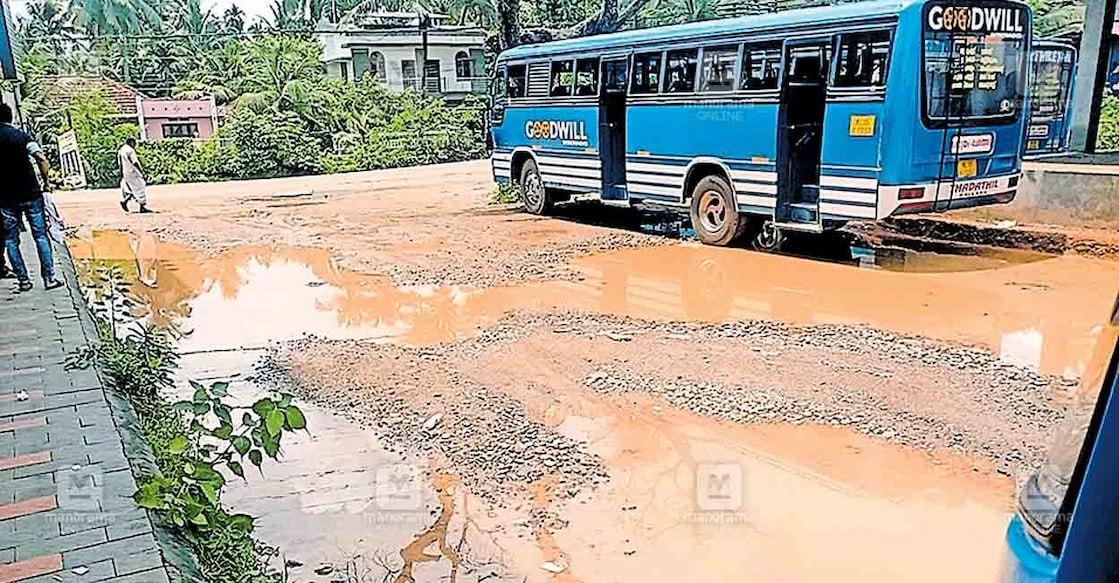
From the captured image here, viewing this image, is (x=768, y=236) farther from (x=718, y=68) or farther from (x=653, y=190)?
Result: (x=718, y=68)

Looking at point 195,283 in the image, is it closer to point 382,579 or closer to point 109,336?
point 109,336

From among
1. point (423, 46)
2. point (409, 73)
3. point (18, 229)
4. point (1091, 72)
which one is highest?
point (423, 46)

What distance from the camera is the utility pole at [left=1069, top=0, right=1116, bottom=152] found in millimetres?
12625

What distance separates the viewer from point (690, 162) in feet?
34.1

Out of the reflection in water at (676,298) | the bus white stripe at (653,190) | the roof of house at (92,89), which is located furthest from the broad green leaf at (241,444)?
the roof of house at (92,89)

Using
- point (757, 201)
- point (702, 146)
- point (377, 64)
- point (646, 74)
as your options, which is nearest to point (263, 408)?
point (757, 201)

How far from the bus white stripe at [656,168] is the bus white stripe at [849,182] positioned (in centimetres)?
206

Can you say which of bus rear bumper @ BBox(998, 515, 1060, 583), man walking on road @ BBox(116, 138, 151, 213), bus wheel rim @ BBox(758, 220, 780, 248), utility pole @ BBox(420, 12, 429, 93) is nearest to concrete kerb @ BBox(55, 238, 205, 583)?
bus rear bumper @ BBox(998, 515, 1060, 583)

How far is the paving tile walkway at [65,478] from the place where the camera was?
2.75 m

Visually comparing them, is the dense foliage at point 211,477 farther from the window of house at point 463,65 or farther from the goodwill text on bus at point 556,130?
the window of house at point 463,65

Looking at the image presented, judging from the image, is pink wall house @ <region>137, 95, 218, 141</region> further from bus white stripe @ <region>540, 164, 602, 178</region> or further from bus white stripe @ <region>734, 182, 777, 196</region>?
bus white stripe @ <region>734, 182, 777, 196</region>

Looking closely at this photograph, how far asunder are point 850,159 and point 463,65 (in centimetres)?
3050

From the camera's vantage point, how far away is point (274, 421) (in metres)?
2.83

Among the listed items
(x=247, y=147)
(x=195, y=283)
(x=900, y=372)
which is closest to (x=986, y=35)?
(x=900, y=372)
